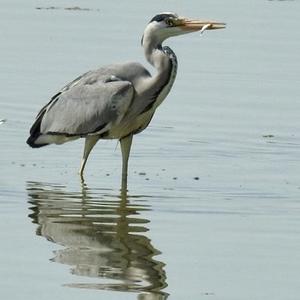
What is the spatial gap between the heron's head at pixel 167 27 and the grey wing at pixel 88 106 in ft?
Answer: 1.59

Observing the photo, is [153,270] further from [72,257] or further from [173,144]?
[173,144]

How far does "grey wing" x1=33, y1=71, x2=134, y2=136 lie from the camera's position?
41.0 feet

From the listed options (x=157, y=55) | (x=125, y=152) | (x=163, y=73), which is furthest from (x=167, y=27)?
(x=125, y=152)

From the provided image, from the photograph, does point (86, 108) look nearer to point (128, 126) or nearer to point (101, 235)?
point (128, 126)

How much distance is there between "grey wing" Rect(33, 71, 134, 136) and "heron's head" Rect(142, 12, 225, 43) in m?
0.48

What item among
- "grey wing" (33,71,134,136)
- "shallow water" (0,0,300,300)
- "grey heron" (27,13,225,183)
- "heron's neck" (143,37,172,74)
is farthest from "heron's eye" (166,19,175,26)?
"shallow water" (0,0,300,300)

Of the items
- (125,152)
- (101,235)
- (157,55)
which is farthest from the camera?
(125,152)

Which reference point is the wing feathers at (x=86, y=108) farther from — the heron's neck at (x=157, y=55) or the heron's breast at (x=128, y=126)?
the heron's neck at (x=157, y=55)

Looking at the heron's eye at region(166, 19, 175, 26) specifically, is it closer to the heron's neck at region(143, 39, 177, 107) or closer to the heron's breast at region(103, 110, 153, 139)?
the heron's neck at region(143, 39, 177, 107)

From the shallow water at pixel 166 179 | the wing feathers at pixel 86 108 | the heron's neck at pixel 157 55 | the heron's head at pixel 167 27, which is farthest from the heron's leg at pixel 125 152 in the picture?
the heron's head at pixel 167 27

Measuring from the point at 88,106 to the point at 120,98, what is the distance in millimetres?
364

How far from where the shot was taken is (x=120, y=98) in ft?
40.9

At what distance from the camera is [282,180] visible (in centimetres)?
1258

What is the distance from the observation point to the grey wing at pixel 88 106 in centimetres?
1249
